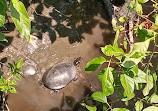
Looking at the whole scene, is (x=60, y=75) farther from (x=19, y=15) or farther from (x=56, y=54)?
(x=19, y=15)

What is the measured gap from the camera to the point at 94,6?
11.2 ft

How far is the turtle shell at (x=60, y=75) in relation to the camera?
9.87 feet

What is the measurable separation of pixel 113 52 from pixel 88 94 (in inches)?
83.4

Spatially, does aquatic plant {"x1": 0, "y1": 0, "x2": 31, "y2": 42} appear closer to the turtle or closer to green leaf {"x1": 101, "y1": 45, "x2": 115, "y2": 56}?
green leaf {"x1": 101, "y1": 45, "x2": 115, "y2": 56}

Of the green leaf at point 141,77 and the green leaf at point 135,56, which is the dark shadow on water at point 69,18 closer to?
the green leaf at point 141,77

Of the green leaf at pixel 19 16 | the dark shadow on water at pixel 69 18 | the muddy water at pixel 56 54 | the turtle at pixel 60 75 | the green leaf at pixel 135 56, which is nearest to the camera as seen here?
the green leaf at pixel 19 16

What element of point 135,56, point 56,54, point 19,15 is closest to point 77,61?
point 56,54

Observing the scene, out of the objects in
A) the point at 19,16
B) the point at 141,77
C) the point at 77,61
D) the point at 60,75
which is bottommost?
the point at 60,75

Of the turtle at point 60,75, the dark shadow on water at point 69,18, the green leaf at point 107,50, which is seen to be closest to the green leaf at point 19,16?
the green leaf at point 107,50

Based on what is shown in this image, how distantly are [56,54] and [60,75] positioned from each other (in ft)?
1.05

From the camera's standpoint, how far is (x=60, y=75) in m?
A: 3.24

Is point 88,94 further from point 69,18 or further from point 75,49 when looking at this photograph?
point 69,18

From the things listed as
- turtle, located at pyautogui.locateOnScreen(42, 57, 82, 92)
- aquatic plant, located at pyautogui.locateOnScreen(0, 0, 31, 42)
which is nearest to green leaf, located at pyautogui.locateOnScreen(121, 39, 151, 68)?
aquatic plant, located at pyautogui.locateOnScreen(0, 0, 31, 42)

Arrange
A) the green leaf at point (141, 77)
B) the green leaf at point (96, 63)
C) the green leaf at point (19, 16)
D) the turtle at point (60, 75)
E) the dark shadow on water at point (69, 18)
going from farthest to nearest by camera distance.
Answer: the dark shadow on water at point (69, 18)
the turtle at point (60, 75)
the green leaf at point (141, 77)
the green leaf at point (96, 63)
the green leaf at point (19, 16)
